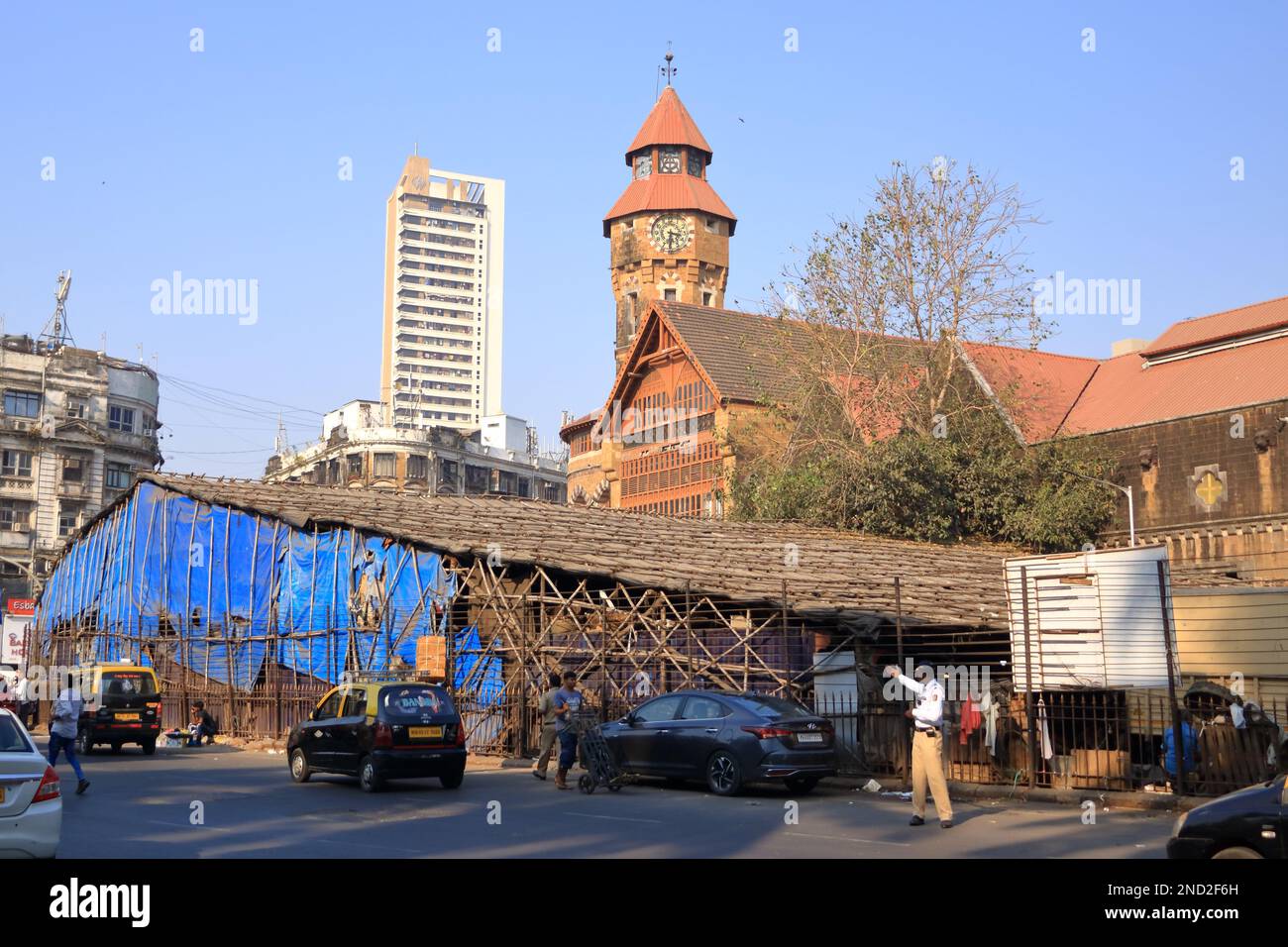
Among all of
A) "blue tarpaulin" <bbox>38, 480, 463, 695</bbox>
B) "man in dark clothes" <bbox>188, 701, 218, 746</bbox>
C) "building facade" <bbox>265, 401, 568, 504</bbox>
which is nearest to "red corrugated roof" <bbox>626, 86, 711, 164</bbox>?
"building facade" <bbox>265, 401, 568, 504</bbox>

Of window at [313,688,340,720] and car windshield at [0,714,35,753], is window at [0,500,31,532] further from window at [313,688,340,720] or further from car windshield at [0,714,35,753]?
car windshield at [0,714,35,753]

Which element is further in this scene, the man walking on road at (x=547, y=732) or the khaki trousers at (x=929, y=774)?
the man walking on road at (x=547, y=732)

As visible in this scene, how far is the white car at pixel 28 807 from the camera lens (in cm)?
966

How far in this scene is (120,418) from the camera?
81.3 metres

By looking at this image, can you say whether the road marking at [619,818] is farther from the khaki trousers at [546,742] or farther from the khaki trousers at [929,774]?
the khaki trousers at [546,742]

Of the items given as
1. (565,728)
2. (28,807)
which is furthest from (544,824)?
(28,807)

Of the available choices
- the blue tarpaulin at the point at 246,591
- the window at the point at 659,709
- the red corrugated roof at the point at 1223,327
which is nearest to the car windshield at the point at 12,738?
the window at the point at 659,709

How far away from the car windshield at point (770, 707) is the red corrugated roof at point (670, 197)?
203 feet

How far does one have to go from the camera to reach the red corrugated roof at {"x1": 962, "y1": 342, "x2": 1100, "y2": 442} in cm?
4344

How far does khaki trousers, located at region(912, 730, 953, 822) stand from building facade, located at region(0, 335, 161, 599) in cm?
6754

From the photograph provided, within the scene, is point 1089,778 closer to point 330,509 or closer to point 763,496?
point 330,509

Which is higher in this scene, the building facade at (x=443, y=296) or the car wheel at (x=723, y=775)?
the building facade at (x=443, y=296)

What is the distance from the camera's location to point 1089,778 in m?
17.5

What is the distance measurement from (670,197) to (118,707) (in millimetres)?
56573
